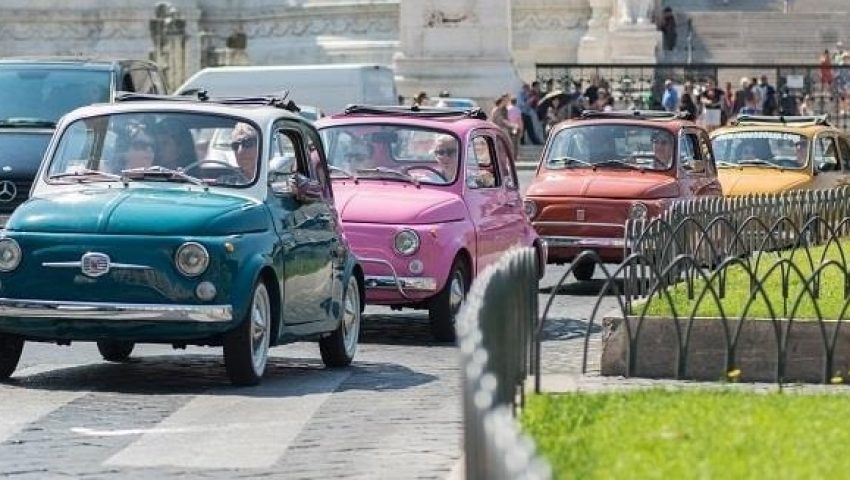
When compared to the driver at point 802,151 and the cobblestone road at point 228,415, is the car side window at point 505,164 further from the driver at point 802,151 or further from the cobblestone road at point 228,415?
the driver at point 802,151

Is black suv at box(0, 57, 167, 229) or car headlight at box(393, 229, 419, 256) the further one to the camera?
black suv at box(0, 57, 167, 229)

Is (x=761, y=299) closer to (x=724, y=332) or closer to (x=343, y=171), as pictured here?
(x=724, y=332)

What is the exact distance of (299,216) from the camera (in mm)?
15742

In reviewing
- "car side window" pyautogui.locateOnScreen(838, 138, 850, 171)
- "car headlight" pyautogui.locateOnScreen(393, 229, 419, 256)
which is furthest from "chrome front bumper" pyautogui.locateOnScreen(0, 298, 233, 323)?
"car side window" pyautogui.locateOnScreen(838, 138, 850, 171)

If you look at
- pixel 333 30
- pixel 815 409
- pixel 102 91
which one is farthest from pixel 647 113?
pixel 333 30

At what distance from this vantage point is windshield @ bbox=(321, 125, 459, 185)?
63.8 feet

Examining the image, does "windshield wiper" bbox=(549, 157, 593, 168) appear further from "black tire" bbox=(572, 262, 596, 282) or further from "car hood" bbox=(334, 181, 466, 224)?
"car hood" bbox=(334, 181, 466, 224)

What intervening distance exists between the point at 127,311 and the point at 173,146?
1660 millimetres

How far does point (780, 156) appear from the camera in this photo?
2909cm

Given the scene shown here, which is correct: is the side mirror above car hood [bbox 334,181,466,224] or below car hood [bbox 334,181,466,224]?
above

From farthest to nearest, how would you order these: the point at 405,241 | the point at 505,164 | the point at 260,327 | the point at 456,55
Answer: the point at 456,55, the point at 505,164, the point at 405,241, the point at 260,327

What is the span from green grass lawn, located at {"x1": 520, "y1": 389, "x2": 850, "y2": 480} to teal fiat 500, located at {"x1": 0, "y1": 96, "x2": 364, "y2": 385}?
117 inches

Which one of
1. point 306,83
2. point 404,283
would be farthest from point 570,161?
point 306,83

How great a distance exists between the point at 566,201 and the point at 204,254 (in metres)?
9.56
